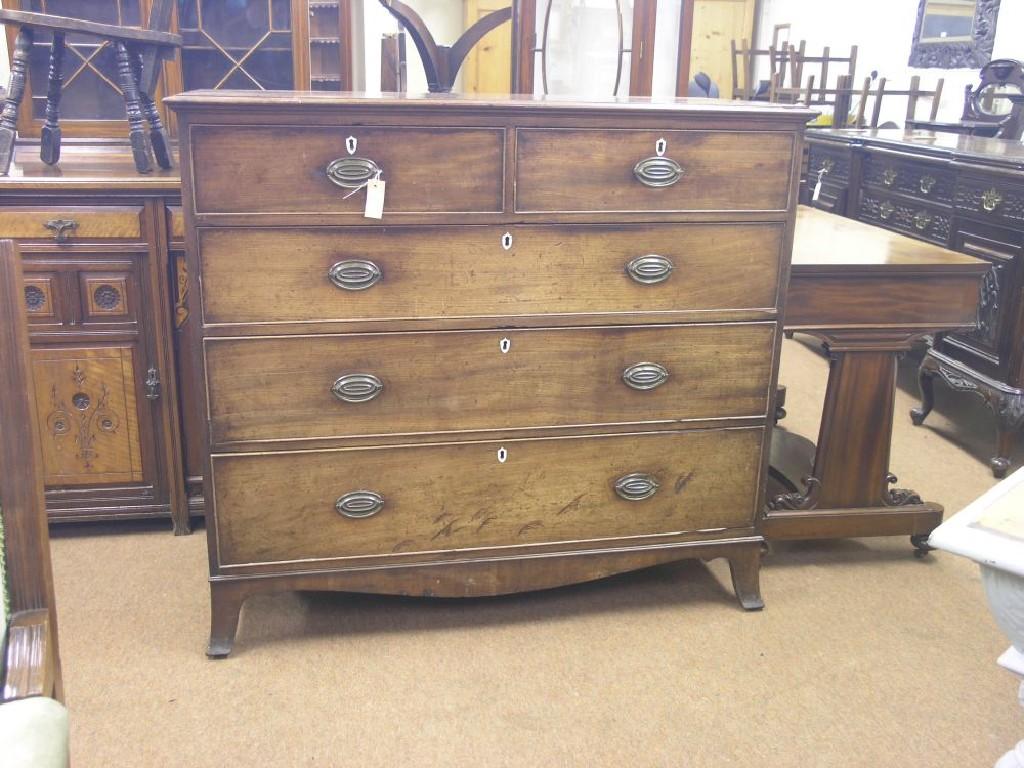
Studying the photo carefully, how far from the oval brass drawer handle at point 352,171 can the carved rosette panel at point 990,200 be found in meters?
2.20

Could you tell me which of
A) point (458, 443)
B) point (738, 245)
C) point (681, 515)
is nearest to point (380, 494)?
point (458, 443)

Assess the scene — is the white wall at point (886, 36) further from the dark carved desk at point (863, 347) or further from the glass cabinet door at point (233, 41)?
the glass cabinet door at point (233, 41)

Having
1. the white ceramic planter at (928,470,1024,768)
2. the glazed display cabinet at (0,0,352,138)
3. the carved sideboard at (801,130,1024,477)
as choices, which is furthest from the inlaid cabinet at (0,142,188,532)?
the carved sideboard at (801,130,1024,477)

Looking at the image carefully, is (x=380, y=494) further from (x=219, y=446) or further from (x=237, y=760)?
(x=237, y=760)

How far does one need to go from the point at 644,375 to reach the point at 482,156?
573mm

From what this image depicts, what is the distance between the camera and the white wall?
5672mm

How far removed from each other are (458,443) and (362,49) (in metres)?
2.45

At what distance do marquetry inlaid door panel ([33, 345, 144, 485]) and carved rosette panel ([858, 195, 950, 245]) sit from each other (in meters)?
2.79

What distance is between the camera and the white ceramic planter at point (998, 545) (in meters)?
0.95

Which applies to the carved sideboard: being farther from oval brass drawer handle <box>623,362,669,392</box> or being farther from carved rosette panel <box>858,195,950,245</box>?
oval brass drawer handle <box>623,362,669,392</box>

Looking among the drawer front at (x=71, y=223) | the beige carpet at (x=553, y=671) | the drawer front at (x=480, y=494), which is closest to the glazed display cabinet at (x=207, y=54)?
the drawer front at (x=71, y=223)

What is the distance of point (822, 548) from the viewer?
2650mm

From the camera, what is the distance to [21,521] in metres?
1.09

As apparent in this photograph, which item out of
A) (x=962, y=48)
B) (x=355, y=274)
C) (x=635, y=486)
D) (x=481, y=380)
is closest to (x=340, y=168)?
(x=355, y=274)
